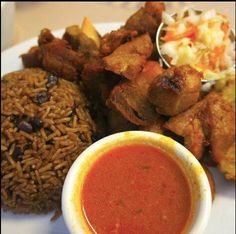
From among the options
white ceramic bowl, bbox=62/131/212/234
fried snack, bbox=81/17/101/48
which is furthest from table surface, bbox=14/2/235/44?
white ceramic bowl, bbox=62/131/212/234

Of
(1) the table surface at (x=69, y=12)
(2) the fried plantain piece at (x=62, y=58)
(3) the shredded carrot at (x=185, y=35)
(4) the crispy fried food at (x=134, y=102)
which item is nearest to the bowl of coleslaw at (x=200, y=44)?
(3) the shredded carrot at (x=185, y=35)

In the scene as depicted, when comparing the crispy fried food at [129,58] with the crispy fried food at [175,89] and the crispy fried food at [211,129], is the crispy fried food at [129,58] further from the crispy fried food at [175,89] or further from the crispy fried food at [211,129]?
the crispy fried food at [211,129]

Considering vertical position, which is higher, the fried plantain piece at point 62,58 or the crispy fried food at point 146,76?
the fried plantain piece at point 62,58

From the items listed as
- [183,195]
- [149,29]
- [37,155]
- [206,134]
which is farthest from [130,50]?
[183,195]

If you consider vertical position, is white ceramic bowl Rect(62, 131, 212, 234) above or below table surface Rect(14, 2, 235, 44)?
below

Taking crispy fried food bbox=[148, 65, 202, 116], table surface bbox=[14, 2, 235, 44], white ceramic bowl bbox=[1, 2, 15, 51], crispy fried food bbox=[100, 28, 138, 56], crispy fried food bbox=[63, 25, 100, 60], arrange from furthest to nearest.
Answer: table surface bbox=[14, 2, 235, 44] → white ceramic bowl bbox=[1, 2, 15, 51] → crispy fried food bbox=[63, 25, 100, 60] → crispy fried food bbox=[100, 28, 138, 56] → crispy fried food bbox=[148, 65, 202, 116]

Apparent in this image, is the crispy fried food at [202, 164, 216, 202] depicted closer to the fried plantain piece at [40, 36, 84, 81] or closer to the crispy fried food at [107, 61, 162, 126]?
the crispy fried food at [107, 61, 162, 126]

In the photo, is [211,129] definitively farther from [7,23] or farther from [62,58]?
[7,23]
